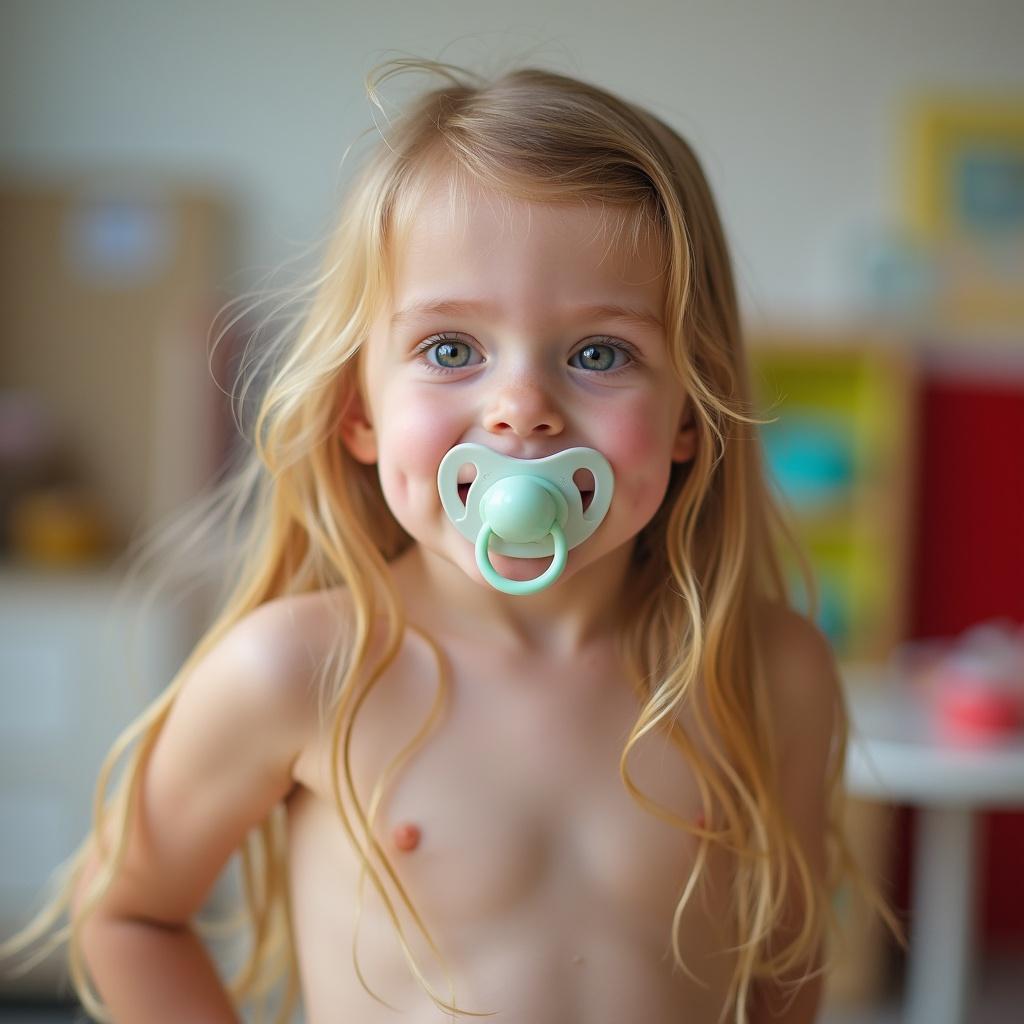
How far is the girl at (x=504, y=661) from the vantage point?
29.7 inches

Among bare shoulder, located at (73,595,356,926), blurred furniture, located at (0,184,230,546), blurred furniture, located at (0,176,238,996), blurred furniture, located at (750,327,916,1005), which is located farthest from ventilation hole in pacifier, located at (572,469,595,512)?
blurred furniture, located at (0,184,230,546)

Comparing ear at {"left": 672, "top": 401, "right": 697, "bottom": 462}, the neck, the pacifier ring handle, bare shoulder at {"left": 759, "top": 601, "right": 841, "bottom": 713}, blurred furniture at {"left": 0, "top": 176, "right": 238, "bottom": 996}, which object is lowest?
blurred furniture at {"left": 0, "top": 176, "right": 238, "bottom": 996}

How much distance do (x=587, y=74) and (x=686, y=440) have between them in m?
2.32

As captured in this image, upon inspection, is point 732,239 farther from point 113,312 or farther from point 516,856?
point 516,856

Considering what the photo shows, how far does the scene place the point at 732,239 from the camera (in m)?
2.82

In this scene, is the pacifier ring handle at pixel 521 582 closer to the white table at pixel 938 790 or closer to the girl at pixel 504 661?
the girl at pixel 504 661

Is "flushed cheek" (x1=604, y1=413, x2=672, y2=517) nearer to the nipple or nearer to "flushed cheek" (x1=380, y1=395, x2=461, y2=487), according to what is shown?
"flushed cheek" (x1=380, y1=395, x2=461, y2=487)

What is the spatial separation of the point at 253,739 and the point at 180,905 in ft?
0.50

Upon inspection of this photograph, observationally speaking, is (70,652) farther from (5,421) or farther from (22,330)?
(22,330)

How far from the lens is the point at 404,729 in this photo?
843 mm

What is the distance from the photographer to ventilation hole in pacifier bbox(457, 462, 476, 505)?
75cm

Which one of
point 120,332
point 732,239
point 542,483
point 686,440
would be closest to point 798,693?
point 686,440

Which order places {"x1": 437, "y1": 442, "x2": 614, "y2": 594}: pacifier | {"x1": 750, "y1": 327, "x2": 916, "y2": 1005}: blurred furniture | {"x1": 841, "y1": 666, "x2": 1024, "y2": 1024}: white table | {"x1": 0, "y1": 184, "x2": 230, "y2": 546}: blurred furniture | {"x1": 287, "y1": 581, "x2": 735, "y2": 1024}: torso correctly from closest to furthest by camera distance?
{"x1": 437, "y1": 442, "x2": 614, "y2": 594}: pacifier, {"x1": 287, "y1": 581, "x2": 735, "y2": 1024}: torso, {"x1": 841, "y1": 666, "x2": 1024, "y2": 1024}: white table, {"x1": 750, "y1": 327, "x2": 916, "y2": 1005}: blurred furniture, {"x1": 0, "y1": 184, "x2": 230, "y2": 546}: blurred furniture

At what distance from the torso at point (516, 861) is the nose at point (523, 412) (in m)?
0.20
